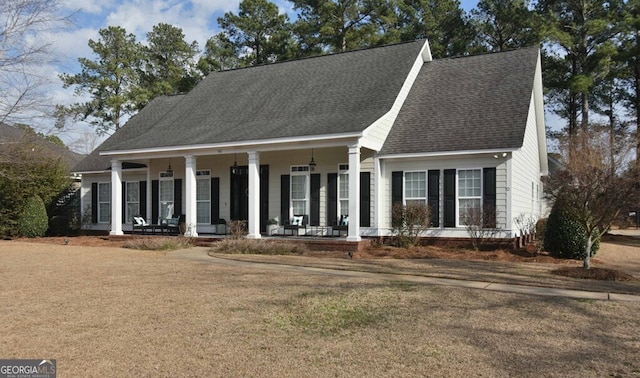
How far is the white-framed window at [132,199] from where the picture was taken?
22766 mm

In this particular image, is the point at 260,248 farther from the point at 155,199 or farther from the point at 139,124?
the point at 139,124

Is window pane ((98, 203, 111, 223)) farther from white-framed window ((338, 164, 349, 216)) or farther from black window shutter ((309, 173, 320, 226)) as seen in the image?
white-framed window ((338, 164, 349, 216))

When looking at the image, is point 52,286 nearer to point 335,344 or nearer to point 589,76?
point 335,344

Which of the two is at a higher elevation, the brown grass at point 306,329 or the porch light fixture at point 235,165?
the porch light fixture at point 235,165

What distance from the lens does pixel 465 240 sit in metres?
16.1

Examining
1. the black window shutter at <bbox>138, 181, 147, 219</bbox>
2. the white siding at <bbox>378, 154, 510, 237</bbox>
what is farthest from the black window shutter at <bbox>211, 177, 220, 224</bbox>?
the white siding at <bbox>378, 154, 510, 237</bbox>

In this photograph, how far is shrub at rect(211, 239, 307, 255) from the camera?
14875 mm

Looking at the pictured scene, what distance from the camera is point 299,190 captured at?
62.1ft

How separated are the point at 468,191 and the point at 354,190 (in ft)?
11.9

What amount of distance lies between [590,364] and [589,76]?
26895 mm

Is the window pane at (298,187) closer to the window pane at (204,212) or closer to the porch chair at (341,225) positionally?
the porch chair at (341,225)

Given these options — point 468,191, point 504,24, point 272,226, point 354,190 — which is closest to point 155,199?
point 272,226

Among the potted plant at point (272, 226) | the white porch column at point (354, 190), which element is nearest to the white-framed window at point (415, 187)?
the white porch column at point (354, 190)

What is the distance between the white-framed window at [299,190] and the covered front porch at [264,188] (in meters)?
0.04
